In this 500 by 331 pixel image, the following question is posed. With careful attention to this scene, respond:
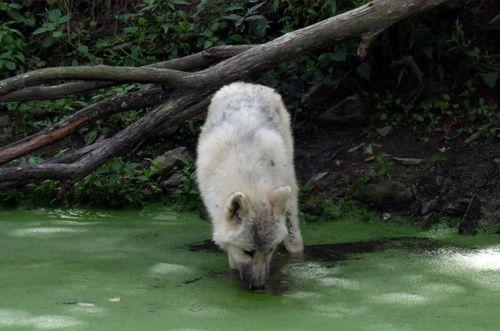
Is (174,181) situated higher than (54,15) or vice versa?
(54,15)

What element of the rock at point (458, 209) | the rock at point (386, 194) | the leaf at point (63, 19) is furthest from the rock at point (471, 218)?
the leaf at point (63, 19)

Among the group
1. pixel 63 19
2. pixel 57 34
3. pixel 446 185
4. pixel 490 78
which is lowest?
pixel 446 185

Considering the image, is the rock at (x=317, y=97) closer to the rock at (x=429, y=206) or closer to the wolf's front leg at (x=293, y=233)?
the rock at (x=429, y=206)

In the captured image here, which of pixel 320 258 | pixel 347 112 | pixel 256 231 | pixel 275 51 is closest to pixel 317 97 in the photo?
pixel 347 112

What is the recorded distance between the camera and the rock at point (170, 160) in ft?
33.1

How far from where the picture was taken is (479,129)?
9844 millimetres

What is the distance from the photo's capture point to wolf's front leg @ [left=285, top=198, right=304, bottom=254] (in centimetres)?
789

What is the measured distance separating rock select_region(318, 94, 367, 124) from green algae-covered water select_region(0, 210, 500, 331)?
2.04 m

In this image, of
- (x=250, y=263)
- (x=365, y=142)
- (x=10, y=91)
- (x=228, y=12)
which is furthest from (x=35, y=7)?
(x=250, y=263)

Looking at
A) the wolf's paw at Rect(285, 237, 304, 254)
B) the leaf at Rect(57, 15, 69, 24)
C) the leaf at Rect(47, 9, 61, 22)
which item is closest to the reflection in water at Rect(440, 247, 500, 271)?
the wolf's paw at Rect(285, 237, 304, 254)

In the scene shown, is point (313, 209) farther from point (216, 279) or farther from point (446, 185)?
point (216, 279)

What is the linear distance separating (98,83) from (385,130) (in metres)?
3.54

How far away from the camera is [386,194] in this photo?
29.9 ft

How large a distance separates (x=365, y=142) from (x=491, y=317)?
467cm
